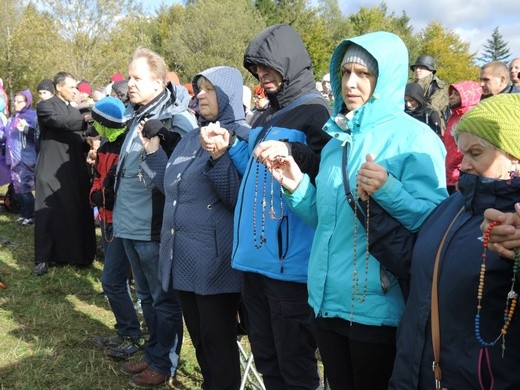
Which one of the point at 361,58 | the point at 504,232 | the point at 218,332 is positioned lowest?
the point at 218,332

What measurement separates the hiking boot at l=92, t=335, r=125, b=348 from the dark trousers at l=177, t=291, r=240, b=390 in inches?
58.1

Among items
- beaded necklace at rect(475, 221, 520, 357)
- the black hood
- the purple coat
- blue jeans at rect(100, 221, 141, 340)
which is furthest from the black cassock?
beaded necklace at rect(475, 221, 520, 357)

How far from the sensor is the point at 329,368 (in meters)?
2.45

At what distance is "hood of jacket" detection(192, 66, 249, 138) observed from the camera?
126 inches

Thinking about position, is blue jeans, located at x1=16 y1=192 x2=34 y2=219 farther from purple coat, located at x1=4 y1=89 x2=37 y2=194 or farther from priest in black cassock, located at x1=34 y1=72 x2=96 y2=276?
priest in black cassock, located at x1=34 y1=72 x2=96 y2=276

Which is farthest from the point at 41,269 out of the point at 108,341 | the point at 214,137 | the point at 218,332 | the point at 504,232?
the point at 504,232

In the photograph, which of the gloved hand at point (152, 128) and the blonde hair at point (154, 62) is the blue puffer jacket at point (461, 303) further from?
the blonde hair at point (154, 62)

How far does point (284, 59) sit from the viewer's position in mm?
2771

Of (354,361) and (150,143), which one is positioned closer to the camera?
(354,361)

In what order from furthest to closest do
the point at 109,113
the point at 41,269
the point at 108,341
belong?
1. the point at 41,269
2. the point at 108,341
3. the point at 109,113

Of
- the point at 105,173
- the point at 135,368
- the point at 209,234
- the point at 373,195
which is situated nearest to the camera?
the point at 373,195

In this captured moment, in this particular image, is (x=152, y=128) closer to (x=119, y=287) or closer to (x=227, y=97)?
(x=227, y=97)

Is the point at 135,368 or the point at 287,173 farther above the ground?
the point at 287,173

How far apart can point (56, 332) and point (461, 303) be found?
388 cm
